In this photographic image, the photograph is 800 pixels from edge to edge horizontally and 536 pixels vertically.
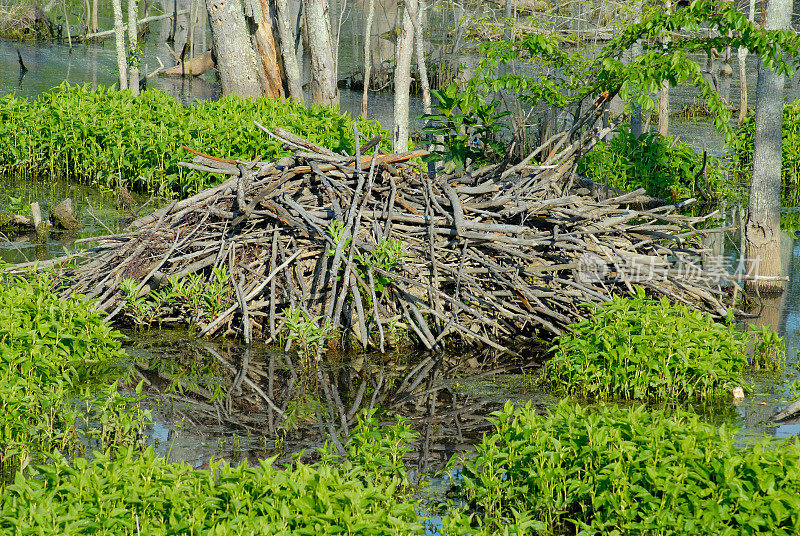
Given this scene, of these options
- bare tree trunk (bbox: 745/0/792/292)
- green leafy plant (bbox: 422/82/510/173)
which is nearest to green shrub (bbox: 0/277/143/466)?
green leafy plant (bbox: 422/82/510/173)

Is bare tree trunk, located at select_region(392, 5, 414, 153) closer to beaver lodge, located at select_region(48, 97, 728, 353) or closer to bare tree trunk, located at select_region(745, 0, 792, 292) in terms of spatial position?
beaver lodge, located at select_region(48, 97, 728, 353)

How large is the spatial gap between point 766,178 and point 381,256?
13.6 feet

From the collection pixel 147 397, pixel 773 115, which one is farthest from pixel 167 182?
pixel 773 115

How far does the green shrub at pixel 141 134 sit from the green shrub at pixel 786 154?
Result: 5.98 meters

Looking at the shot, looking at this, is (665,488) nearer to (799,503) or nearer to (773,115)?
(799,503)

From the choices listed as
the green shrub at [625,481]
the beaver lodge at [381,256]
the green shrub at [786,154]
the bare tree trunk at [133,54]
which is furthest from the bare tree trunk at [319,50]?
the green shrub at [625,481]

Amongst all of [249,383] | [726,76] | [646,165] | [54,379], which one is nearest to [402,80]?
[646,165]

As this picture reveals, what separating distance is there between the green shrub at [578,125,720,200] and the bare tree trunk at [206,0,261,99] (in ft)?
18.4

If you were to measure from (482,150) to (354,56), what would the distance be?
19.1m

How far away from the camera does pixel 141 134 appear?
11203mm

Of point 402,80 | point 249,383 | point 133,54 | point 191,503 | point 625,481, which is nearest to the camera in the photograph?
point 191,503

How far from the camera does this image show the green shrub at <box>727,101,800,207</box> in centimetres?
1280

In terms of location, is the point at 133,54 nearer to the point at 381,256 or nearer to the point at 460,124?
the point at 460,124

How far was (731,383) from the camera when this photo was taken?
6016mm
